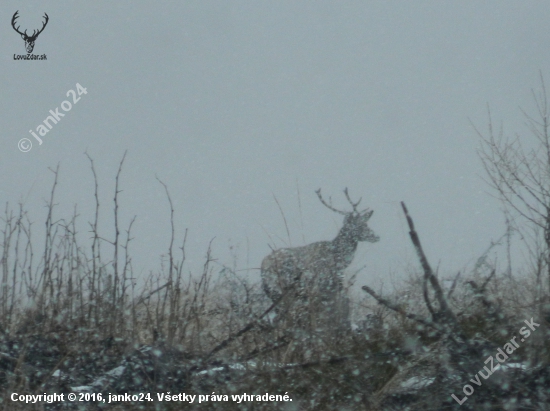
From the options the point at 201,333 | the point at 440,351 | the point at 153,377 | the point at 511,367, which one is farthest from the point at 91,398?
the point at 511,367

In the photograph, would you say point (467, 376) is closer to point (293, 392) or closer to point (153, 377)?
point (293, 392)

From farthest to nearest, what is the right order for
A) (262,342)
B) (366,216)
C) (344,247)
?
1. (366,216)
2. (344,247)
3. (262,342)

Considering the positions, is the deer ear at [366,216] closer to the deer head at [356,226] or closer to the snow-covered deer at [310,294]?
the deer head at [356,226]

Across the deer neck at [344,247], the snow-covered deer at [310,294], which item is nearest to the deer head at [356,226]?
the deer neck at [344,247]

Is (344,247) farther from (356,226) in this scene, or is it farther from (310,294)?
(310,294)

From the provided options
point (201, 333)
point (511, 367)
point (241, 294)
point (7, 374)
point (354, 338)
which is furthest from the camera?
point (241, 294)

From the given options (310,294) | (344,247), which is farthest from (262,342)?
(344,247)

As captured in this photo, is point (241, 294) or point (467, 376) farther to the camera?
point (241, 294)

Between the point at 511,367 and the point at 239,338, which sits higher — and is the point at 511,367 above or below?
below

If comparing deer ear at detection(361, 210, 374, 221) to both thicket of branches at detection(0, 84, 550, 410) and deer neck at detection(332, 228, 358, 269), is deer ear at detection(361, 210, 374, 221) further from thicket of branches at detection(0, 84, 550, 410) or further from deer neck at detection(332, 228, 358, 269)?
thicket of branches at detection(0, 84, 550, 410)

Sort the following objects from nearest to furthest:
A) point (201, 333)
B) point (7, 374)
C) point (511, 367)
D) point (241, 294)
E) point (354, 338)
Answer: point (511, 367)
point (7, 374)
point (354, 338)
point (201, 333)
point (241, 294)

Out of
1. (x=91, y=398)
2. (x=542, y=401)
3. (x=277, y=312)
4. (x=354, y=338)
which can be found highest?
(x=277, y=312)

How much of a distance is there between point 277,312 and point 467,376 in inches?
53.6

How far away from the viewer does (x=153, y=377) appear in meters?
3.55
